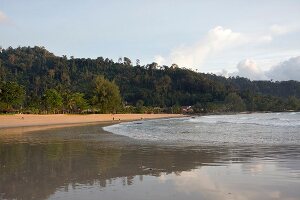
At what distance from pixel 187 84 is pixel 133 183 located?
185 m

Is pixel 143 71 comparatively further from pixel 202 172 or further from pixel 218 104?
pixel 202 172

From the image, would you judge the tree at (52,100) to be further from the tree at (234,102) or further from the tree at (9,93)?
the tree at (234,102)

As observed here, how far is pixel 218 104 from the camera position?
175 meters

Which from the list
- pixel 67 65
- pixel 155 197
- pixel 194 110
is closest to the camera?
pixel 155 197

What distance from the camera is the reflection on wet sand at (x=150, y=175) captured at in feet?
27.8

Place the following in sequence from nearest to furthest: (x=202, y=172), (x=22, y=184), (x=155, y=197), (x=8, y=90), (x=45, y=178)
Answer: (x=155, y=197) < (x=22, y=184) < (x=45, y=178) < (x=202, y=172) < (x=8, y=90)

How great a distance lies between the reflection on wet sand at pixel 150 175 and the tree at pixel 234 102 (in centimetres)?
16590

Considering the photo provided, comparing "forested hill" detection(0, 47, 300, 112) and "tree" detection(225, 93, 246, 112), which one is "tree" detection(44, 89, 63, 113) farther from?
"tree" detection(225, 93, 246, 112)

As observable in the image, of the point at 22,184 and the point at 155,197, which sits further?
the point at 22,184

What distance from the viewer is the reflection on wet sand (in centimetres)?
848

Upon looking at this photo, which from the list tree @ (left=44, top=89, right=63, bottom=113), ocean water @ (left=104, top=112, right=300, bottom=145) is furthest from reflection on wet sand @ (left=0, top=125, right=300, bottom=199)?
tree @ (left=44, top=89, right=63, bottom=113)

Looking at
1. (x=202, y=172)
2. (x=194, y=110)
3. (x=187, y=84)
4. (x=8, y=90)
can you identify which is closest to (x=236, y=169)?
(x=202, y=172)

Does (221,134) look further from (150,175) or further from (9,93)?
(9,93)

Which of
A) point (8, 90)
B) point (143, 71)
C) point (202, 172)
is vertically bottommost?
point (202, 172)
